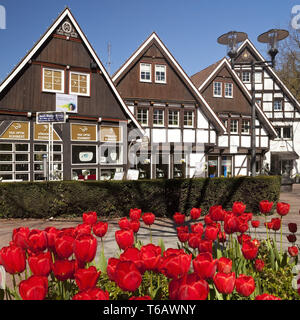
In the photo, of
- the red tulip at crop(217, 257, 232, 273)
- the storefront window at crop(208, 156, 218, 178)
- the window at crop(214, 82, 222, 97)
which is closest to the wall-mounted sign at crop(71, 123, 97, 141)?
the storefront window at crop(208, 156, 218, 178)

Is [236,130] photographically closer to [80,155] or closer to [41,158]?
[80,155]

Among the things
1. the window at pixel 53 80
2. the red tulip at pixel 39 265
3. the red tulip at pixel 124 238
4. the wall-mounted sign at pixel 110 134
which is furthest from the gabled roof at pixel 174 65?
the red tulip at pixel 39 265

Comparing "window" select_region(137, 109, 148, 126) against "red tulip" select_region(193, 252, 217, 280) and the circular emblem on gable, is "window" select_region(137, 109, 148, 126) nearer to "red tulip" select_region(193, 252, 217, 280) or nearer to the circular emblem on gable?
the circular emblem on gable

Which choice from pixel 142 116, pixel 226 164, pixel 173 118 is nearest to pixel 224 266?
pixel 142 116

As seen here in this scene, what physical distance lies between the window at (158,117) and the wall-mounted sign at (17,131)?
27.9 feet

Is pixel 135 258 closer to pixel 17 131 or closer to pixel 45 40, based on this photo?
pixel 17 131

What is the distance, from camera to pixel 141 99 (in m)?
18.8

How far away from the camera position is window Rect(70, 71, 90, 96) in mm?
14725

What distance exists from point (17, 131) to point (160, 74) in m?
10.2

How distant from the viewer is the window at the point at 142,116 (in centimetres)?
1892

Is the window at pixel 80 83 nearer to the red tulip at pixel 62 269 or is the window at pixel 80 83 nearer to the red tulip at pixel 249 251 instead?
the red tulip at pixel 249 251

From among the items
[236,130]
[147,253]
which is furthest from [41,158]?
[236,130]
